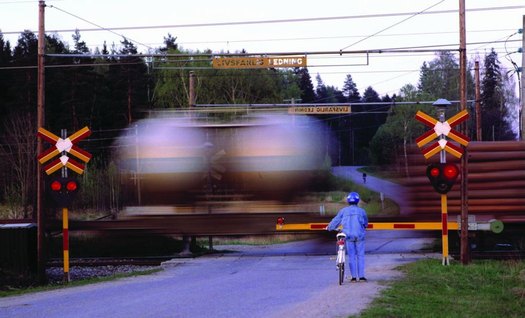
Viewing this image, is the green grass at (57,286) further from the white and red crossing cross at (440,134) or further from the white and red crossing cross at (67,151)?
the white and red crossing cross at (440,134)

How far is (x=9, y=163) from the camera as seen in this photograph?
165ft

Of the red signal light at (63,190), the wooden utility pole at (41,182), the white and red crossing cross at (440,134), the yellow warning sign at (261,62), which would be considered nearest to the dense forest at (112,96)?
the yellow warning sign at (261,62)

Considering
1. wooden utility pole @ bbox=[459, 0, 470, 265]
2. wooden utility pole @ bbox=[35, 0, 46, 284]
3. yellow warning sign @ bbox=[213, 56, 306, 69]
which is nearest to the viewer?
wooden utility pole @ bbox=[459, 0, 470, 265]

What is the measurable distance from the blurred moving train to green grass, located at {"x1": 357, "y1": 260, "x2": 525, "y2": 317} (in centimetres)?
728

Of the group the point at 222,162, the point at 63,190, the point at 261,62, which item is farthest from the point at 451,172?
the point at 63,190

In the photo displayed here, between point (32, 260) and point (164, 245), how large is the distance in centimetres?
913

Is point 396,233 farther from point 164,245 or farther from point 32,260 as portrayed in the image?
point 32,260

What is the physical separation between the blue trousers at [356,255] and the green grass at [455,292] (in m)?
0.73

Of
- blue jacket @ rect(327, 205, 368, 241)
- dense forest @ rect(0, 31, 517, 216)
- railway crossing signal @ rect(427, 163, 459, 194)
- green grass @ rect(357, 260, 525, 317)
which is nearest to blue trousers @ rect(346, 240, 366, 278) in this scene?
blue jacket @ rect(327, 205, 368, 241)

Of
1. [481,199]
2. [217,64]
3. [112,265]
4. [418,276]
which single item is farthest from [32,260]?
[481,199]

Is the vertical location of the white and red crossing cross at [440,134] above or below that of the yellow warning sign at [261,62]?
below

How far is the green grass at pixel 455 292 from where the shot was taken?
11586 mm

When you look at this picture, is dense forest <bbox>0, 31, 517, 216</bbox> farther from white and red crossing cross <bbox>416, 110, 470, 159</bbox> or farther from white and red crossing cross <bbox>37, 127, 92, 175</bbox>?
white and red crossing cross <bbox>416, 110, 470, 159</bbox>

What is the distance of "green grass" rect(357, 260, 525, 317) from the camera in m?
11.6
